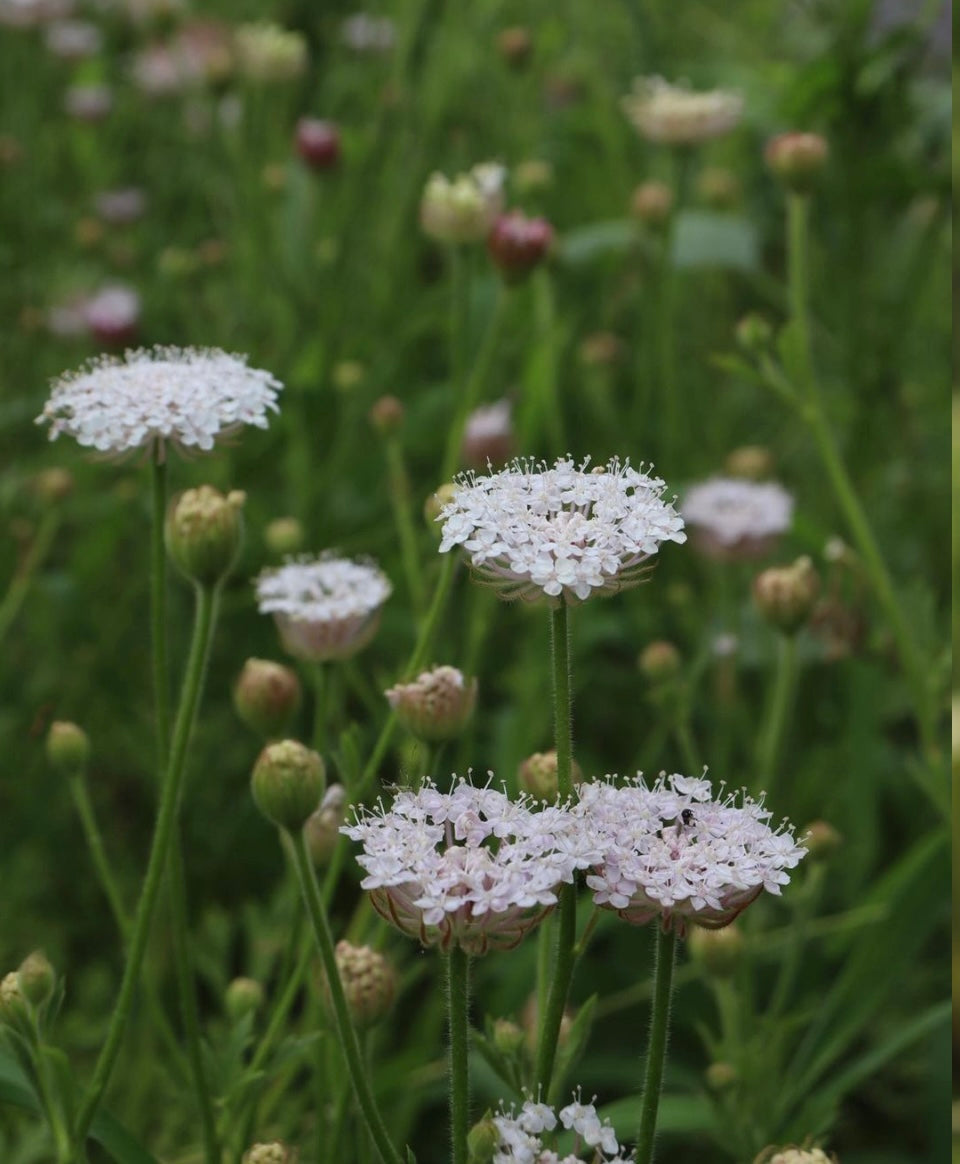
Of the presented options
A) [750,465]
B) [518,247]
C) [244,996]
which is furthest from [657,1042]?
[750,465]

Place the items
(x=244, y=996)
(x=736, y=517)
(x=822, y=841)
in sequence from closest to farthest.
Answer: (x=244, y=996)
(x=822, y=841)
(x=736, y=517)

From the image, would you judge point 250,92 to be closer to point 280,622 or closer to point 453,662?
point 453,662

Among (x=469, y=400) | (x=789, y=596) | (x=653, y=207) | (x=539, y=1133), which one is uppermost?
(x=653, y=207)

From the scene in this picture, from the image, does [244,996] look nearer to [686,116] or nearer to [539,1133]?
[539,1133]

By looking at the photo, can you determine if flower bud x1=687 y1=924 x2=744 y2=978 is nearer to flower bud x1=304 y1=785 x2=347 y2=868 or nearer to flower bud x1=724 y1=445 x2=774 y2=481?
flower bud x1=304 y1=785 x2=347 y2=868

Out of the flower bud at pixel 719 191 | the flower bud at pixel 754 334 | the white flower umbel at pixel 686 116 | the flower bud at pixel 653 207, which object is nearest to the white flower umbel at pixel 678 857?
the flower bud at pixel 754 334

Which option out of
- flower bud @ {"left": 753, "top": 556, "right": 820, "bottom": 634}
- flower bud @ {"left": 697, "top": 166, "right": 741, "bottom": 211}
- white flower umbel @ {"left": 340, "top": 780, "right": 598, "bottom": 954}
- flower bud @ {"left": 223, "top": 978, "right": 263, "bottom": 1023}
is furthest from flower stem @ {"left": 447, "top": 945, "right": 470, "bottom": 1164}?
flower bud @ {"left": 697, "top": 166, "right": 741, "bottom": 211}

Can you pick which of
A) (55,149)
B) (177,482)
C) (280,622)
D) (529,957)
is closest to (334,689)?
(280,622)
